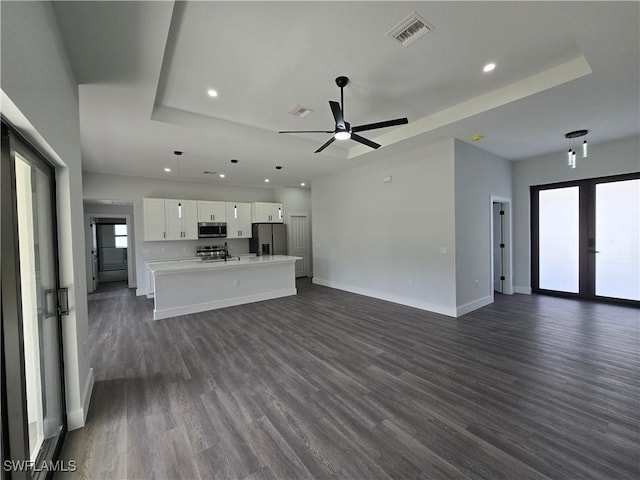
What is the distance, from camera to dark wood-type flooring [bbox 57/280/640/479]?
1.71 metres

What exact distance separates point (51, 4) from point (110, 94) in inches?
47.9

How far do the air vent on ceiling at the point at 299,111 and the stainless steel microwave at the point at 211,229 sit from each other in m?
4.55

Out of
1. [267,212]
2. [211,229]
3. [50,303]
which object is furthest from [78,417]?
[267,212]

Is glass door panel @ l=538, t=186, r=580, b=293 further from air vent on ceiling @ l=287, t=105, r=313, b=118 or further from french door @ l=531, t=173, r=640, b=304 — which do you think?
air vent on ceiling @ l=287, t=105, r=313, b=118

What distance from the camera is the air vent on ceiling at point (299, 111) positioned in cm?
363

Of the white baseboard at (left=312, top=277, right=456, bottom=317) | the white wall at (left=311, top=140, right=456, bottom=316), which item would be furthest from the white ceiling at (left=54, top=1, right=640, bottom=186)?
the white baseboard at (left=312, top=277, right=456, bottom=317)

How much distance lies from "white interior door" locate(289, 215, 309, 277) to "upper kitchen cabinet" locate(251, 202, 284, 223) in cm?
56

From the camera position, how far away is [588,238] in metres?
5.26

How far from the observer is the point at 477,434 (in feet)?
6.33

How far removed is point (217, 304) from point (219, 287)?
0.33m

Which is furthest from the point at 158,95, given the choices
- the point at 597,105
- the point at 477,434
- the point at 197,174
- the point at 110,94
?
the point at 597,105

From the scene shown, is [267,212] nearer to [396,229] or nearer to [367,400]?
[396,229]

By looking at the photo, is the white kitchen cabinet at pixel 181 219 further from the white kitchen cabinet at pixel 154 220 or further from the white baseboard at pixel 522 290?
the white baseboard at pixel 522 290

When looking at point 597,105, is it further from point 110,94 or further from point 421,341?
point 110,94
